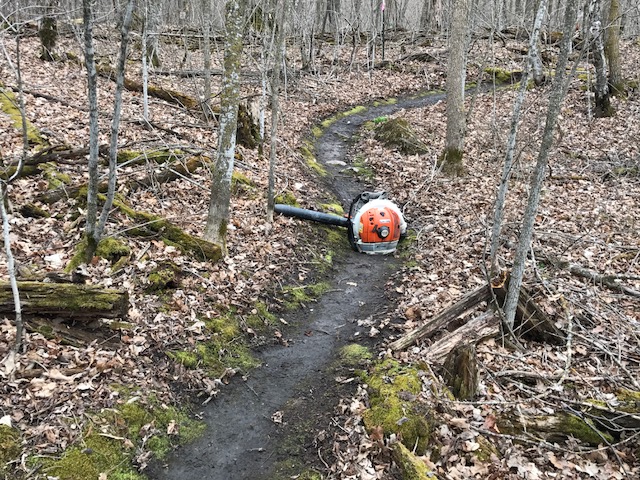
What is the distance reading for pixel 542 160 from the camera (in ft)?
18.1

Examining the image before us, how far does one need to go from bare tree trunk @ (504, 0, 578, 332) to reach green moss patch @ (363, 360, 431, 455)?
5.22ft

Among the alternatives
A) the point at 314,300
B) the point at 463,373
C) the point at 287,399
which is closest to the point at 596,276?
the point at 463,373

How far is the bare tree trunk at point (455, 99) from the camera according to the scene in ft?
41.9

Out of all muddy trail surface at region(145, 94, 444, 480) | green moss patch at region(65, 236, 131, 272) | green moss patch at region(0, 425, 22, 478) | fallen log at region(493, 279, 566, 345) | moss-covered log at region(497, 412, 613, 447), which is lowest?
muddy trail surface at region(145, 94, 444, 480)

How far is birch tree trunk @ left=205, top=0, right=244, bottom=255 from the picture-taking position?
731 cm

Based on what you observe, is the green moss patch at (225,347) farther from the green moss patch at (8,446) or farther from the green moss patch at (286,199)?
the green moss patch at (286,199)

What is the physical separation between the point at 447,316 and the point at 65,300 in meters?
4.92

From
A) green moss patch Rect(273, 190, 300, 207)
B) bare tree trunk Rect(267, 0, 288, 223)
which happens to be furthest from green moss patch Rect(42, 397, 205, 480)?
green moss patch Rect(273, 190, 300, 207)

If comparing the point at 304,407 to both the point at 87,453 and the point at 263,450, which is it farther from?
the point at 87,453

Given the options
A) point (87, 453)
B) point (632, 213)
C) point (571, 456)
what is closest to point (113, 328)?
point (87, 453)

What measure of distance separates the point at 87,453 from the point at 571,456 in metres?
4.85

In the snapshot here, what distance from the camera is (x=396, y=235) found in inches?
390

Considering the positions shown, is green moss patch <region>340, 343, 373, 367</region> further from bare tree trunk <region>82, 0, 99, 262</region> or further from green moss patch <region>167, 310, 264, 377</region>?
bare tree trunk <region>82, 0, 99, 262</region>

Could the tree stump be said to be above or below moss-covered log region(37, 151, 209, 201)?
below
